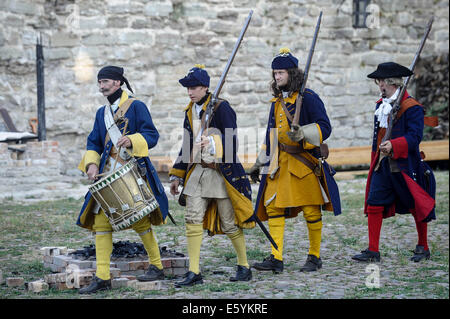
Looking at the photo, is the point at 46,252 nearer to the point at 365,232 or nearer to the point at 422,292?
the point at 422,292

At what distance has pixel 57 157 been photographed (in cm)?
→ 1106

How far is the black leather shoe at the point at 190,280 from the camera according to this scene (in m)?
5.26

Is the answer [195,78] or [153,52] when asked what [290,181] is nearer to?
[195,78]

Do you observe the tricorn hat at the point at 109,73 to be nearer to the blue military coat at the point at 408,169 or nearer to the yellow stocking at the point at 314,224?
the yellow stocking at the point at 314,224

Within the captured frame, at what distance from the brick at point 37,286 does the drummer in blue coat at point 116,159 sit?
Result: 37cm

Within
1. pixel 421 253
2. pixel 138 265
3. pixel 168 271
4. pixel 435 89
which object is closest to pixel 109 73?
pixel 138 265

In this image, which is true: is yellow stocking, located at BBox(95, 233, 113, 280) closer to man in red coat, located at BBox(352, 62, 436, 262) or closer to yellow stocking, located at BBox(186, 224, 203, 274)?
yellow stocking, located at BBox(186, 224, 203, 274)

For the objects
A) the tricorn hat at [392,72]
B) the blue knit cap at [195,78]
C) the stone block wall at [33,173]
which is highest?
the tricorn hat at [392,72]

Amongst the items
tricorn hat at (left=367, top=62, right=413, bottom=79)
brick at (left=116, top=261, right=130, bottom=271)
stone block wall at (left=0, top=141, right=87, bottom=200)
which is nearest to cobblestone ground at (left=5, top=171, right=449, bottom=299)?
brick at (left=116, top=261, right=130, bottom=271)

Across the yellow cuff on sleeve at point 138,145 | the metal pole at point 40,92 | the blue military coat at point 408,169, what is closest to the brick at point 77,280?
the yellow cuff on sleeve at point 138,145

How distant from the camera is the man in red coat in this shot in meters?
6.34

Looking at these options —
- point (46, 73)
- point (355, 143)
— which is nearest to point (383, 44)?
point (355, 143)

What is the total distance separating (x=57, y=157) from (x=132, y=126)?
5960 mm

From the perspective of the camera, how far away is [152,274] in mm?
5504
